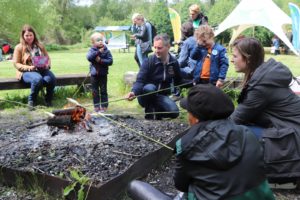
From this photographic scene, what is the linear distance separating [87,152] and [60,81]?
4.20 metres

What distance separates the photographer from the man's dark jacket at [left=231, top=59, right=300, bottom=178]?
344 centimetres

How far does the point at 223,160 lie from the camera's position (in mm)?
2074

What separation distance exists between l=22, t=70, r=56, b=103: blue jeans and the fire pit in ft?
6.66

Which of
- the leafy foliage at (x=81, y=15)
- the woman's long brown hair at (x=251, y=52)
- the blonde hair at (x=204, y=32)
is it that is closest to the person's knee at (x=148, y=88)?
the blonde hair at (x=204, y=32)

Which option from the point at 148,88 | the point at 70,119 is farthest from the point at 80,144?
the point at 148,88

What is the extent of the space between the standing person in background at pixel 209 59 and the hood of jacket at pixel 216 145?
12.5 feet

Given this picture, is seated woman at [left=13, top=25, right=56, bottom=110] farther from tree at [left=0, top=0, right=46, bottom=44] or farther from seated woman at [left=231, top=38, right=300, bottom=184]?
tree at [left=0, top=0, right=46, bottom=44]

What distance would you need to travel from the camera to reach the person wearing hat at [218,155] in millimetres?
2109

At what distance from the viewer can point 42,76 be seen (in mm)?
7305

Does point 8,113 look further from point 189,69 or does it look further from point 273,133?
point 273,133

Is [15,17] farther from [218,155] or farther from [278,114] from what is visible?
[218,155]

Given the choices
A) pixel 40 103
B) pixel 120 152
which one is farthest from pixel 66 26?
pixel 120 152

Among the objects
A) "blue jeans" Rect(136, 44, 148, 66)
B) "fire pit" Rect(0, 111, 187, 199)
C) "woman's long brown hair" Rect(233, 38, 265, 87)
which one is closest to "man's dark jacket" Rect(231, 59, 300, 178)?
"woman's long brown hair" Rect(233, 38, 265, 87)

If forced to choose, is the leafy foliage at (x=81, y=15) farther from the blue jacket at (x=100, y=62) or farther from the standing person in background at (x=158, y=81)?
the standing person in background at (x=158, y=81)
